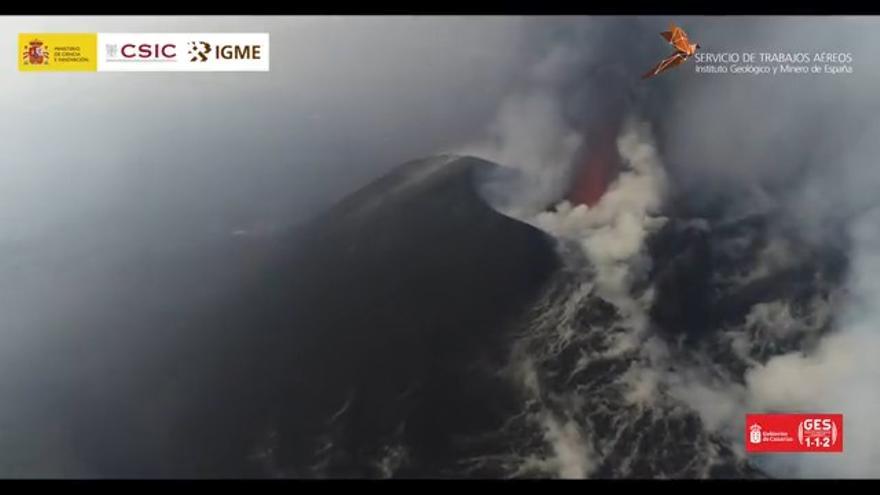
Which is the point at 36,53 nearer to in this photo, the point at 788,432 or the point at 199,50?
the point at 199,50

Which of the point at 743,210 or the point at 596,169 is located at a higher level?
the point at 596,169

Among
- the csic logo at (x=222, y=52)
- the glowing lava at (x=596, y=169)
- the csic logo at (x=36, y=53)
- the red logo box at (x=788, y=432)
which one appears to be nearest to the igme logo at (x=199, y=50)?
the csic logo at (x=222, y=52)

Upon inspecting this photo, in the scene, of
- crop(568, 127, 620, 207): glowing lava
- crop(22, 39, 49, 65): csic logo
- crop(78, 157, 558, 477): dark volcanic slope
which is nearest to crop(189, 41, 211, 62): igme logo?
crop(22, 39, 49, 65): csic logo

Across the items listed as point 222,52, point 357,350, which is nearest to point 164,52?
point 222,52

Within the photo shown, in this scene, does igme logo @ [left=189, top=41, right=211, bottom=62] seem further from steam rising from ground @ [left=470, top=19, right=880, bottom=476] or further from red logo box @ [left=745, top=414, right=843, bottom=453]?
red logo box @ [left=745, top=414, right=843, bottom=453]

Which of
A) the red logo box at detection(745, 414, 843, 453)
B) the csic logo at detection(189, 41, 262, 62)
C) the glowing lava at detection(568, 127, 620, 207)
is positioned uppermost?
the csic logo at detection(189, 41, 262, 62)

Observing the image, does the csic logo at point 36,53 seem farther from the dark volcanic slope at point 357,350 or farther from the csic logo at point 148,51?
the dark volcanic slope at point 357,350

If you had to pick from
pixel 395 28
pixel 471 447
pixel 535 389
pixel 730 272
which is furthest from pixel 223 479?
pixel 730 272
